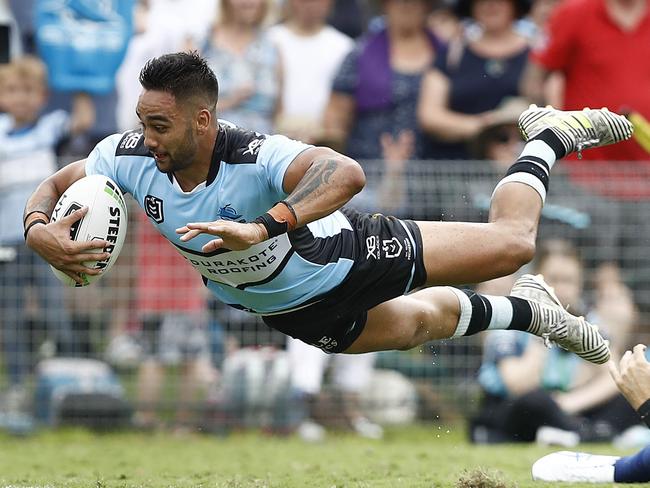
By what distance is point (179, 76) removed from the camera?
6395 millimetres

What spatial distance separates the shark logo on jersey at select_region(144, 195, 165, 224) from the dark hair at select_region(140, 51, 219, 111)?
61cm

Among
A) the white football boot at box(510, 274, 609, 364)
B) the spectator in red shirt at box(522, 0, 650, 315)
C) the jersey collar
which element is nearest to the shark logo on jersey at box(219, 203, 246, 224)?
the jersey collar

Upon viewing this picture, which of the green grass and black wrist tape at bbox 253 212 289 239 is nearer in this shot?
black wrist tape at bbox 253 212 289 239

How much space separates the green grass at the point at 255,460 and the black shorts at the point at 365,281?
89 cm

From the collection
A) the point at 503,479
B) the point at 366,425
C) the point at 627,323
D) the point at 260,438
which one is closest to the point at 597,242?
the point at 627,323

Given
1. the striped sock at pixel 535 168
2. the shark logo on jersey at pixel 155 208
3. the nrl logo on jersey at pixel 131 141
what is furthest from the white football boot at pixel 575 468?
the nrl logo on jersey at pixel 131 141

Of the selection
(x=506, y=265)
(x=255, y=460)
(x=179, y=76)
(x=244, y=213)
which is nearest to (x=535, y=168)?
(x=506, y=265)

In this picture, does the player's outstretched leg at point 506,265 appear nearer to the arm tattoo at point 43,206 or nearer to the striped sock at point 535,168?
the striped sock at point 535,168

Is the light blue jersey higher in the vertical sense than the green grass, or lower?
higher

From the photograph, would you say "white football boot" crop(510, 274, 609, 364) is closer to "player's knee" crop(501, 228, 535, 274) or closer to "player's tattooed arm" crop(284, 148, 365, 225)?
"player's knee" crop(501, 228, 535, 274)

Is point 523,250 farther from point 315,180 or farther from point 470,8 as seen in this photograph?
point 470,8

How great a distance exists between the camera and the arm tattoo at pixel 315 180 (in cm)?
614

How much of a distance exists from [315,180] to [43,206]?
1.59 meters

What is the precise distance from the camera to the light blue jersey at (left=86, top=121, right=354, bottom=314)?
6527 mm
